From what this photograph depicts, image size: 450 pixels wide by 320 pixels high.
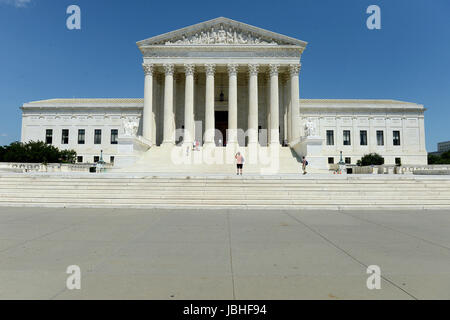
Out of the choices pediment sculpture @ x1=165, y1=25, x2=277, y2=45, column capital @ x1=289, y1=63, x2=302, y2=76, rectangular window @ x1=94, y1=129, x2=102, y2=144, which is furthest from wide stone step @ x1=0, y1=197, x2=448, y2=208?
rectangular window @ x1=94, y1=129, x2=102, y2=144

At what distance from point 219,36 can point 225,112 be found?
12.0 m

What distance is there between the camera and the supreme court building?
39250mm

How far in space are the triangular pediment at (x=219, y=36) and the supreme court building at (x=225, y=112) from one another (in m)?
0.14

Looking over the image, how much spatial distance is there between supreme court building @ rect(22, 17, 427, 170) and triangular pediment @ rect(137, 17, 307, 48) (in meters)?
0.14

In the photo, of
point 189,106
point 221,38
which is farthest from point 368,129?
point 189,106

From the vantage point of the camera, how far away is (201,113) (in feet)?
153

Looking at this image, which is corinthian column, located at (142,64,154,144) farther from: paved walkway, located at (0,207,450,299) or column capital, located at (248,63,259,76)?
paved walkway, located at (0,207,450,299)

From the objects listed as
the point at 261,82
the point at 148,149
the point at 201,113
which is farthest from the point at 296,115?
the point at 148,149

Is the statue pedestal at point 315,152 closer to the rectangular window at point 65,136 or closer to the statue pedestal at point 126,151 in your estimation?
the statue pedestal at point 126,151

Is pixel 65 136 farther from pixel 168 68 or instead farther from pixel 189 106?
pixel 189 106

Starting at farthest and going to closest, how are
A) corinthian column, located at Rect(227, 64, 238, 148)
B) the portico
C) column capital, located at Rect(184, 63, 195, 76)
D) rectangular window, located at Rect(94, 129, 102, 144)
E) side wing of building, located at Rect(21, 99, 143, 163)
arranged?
rectangular window, located at Rect(94, 129, 102, 144)
side wing of building, located at Rect(21, 99, 143, 163)
column capital, located at Rect(184, 63, 195, 76)
the portico
corinthian column, located at Rect(227, 64, 238, 148)

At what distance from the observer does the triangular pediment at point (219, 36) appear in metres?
40.3

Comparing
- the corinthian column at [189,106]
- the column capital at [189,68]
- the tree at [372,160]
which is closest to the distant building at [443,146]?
the tree at [372,160]

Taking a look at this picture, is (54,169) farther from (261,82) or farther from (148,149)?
(261,82)
